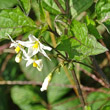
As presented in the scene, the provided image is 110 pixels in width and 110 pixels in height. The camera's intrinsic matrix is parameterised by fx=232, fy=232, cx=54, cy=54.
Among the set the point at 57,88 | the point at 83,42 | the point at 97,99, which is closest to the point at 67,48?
the point at 83,42

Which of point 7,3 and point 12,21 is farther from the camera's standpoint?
point 7,3

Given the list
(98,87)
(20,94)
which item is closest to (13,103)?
(20,94)

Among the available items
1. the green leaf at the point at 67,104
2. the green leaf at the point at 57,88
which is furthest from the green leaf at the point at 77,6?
the green leaf at the point at 67,104

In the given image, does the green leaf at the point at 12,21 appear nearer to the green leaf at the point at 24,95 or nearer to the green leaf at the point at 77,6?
the green leaf at the point at 77,6

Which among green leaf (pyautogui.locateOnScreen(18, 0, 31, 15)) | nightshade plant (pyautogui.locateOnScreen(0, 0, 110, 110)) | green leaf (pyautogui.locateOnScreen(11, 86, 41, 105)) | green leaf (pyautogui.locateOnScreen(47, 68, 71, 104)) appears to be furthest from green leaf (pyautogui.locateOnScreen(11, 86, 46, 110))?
green leaf (pyautogui.locateOnScreen(18, 0, 31, 15))

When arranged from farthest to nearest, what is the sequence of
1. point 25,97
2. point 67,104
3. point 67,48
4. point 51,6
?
1. point 25,97
2. point 67,104
3. point 51,6
4. point 67,48

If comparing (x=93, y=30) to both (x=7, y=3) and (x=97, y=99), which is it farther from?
(x=7, y=3)

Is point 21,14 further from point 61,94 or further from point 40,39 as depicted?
point 61,94

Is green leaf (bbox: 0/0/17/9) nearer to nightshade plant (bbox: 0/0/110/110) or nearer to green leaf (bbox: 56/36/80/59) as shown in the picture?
nightshade plant (bbox: 0/0/110/110)
